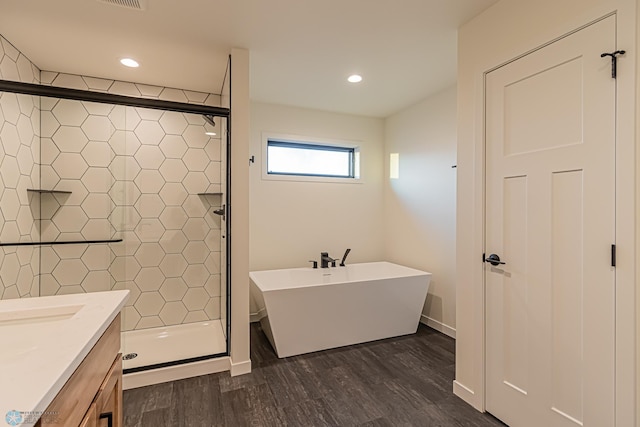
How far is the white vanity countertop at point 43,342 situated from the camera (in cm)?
58

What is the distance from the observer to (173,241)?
3.17 meters

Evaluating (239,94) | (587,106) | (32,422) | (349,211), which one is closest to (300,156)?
(349,211)

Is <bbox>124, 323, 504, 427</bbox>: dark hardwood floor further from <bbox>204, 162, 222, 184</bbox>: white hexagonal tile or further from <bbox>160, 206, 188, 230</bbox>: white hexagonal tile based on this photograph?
<bbox>204, 162, 222, 184</bbox>: white hexagonal tile

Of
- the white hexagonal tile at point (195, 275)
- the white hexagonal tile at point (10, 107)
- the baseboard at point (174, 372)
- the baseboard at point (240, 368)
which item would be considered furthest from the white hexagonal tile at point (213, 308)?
the white hexagonal tile at point (10, 107)

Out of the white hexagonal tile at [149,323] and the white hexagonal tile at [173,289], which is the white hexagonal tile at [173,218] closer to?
the white hexagonal tile at [173,289]

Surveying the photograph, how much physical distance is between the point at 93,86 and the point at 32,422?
331 cm

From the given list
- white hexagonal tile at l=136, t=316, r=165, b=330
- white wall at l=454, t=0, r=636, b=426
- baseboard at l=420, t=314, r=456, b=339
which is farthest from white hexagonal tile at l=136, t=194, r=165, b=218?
baseboard at l=420, t=314, r=456, b=339

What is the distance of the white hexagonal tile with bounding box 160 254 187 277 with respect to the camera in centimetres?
315

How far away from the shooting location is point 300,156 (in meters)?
3.92

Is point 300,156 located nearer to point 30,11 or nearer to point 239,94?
point 239,94

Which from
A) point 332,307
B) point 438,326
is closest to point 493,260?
point 332,307

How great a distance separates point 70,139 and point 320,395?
3.09m

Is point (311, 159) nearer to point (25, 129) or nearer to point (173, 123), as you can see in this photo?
point (173, 123)

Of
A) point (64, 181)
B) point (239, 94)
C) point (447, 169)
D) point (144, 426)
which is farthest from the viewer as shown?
point (447, 169)
